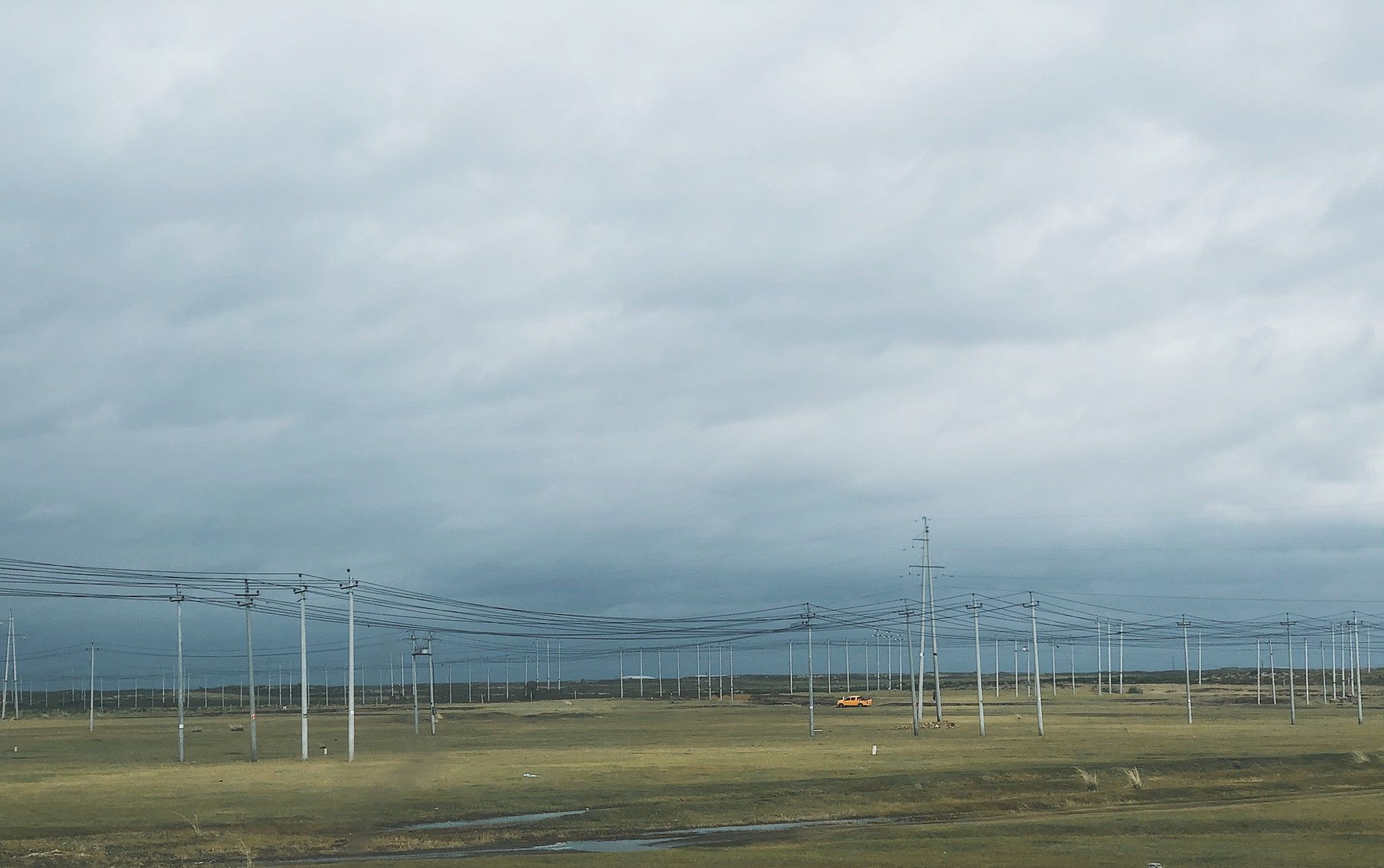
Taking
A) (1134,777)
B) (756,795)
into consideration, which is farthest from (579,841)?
(1134,777)

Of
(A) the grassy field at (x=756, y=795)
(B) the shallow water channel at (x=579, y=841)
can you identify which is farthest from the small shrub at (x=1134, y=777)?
(B) the shallow water channel at (x=579, y=841)

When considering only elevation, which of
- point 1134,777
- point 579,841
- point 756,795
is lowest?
point 1134,777

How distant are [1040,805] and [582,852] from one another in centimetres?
2444

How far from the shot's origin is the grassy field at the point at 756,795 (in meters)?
43.2

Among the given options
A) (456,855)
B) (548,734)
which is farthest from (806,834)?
(548,734)

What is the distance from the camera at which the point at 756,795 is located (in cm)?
6009

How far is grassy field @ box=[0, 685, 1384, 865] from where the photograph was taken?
43156mm

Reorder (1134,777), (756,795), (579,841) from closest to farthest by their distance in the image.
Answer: (579,841)
(756,795)
(1134,777)

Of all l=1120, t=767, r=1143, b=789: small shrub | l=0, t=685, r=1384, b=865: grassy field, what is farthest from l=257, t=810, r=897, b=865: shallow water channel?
l=1120, t=767, r=1143, b=789: small shrub

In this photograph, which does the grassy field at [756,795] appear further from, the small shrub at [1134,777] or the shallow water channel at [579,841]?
the shallow water channel at [579,841]

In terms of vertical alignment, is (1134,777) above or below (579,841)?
below

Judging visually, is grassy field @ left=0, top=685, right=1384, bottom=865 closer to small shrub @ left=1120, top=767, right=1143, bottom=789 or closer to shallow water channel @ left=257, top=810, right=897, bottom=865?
small shrub @ left=1120, top=767, right=1143, bottom=789

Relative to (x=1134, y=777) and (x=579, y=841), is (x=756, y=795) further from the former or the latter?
(x=1134, y=777)

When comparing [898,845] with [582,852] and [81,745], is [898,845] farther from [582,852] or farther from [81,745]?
[81,745]
